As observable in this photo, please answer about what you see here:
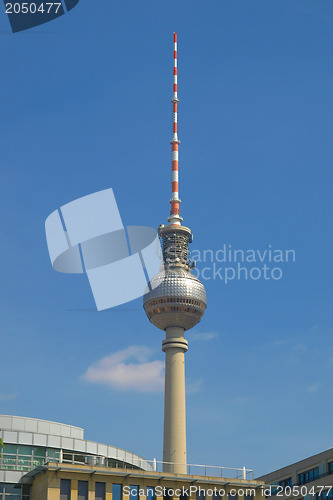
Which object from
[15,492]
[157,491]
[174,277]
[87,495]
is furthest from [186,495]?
[174,277]

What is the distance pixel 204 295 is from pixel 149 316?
12.4 metres

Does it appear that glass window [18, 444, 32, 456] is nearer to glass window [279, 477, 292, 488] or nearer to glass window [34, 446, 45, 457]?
glass window [34, 446, 45, 457]

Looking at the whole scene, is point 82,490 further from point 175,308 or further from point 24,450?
point 175,308

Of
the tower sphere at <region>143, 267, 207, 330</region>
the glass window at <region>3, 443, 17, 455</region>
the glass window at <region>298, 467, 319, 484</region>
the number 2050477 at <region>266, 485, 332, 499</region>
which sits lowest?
the glass window at <region>3, 443, 17, 455</region>

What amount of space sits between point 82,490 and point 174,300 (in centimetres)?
10234

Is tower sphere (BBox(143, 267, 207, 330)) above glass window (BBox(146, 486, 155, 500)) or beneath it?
above

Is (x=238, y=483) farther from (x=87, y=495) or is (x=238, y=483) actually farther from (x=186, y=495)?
(x=87, y=495)

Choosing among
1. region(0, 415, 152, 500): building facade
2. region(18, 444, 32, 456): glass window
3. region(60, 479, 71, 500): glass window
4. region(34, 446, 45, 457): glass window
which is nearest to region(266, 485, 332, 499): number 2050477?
region(0, 415, 152, 500): building facade

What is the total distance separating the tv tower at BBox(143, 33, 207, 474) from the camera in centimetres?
16175

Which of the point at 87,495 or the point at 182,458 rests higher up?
the point at 182,458

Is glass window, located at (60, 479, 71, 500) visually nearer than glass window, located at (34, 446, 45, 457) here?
Yes

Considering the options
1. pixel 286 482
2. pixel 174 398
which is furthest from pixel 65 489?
pixel 174 398

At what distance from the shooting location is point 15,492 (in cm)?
→ 6962

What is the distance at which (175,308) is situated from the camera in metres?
170
